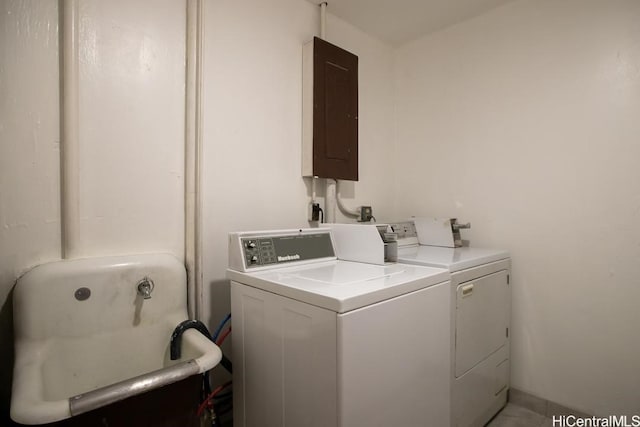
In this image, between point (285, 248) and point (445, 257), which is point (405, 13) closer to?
point (445, 257)

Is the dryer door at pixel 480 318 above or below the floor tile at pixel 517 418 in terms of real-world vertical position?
above

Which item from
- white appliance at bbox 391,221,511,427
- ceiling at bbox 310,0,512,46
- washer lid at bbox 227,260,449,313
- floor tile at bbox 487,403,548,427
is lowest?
floor tile at bbox 487,403,548,427

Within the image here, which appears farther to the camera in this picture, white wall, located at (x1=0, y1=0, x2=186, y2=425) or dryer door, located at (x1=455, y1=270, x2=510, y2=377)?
dryer door, located at (x1=455, y1=270, x2=510, y2=377)

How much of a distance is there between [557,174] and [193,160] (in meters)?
1.94

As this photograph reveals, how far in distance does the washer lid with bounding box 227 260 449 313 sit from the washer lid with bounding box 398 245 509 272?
74mm

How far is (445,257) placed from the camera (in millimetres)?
1602

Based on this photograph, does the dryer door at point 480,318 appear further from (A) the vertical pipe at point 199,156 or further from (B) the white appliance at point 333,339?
(A) the vertical pipe at point 199,156

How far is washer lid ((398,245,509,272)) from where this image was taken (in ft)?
4.71

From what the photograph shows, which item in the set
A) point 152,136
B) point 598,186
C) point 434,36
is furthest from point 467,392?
point 434,36

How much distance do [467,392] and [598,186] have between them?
1.25 metres

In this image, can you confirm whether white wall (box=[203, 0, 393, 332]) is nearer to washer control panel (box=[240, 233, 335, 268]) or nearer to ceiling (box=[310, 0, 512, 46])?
ceiling (box=[310, 0, 512, 46])

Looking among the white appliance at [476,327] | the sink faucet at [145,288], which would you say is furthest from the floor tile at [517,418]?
the sink faucet at [145,288]

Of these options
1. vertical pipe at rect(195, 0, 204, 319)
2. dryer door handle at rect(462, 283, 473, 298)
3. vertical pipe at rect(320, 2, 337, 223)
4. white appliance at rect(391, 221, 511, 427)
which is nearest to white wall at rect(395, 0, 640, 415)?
white appliance at rect(391, 221, 511, 427)

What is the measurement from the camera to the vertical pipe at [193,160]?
144cm
